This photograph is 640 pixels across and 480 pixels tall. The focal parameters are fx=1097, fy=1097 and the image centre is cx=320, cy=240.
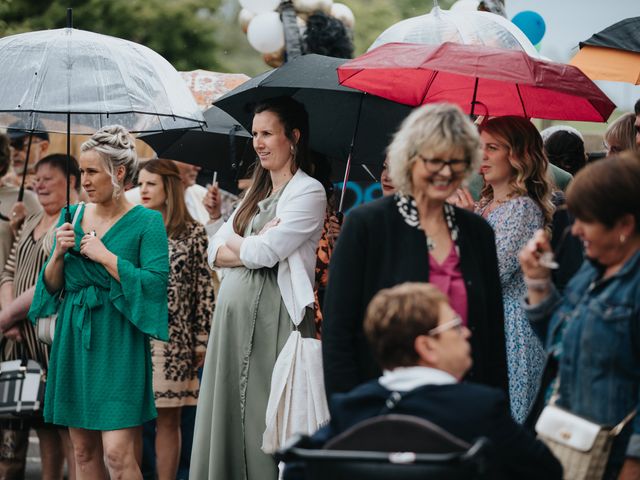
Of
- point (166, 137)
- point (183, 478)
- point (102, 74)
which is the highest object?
point (102, 74)

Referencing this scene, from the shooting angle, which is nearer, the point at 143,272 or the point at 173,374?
the point at 143,272

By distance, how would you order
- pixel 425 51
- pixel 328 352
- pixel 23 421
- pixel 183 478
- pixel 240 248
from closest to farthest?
pixel 328 352 → pixel 425 51 → pixel 240 248 → pixel 23 421 → pixel 183 478

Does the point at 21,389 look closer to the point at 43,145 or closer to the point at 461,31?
the point at 43,145

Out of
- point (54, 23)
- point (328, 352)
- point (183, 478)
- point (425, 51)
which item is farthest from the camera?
point (54, 23)

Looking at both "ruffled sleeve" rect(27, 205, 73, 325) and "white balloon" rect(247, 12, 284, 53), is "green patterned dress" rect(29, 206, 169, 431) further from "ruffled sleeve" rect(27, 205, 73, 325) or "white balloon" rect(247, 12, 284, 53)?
"white balloon" rect(247, 12, 284, 53)

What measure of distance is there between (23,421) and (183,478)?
1.29 metres

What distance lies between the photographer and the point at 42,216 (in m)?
7.34

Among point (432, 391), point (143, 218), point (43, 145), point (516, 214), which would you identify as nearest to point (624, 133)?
point (516, 214)

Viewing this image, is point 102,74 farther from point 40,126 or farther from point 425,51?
point 425,51

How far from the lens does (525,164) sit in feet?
16.9

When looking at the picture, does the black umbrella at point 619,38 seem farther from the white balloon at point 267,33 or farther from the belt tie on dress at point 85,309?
the white balloon at point 267,33

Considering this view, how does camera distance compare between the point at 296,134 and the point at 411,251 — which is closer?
the point at 411,251

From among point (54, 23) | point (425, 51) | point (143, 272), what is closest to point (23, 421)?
point (143, 272)

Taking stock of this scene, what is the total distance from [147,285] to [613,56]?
9.46 feet
